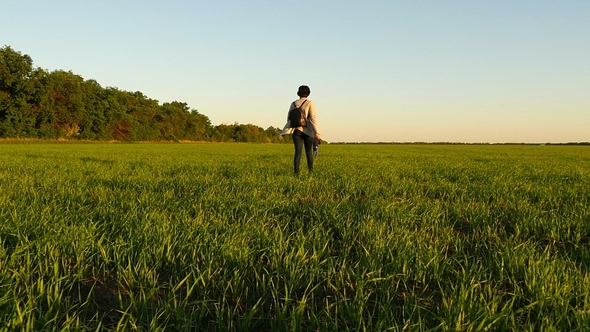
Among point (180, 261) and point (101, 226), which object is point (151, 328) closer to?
point (180, 261)

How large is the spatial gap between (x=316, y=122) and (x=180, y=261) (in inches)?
240

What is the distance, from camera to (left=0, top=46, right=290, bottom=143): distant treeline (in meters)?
51.2

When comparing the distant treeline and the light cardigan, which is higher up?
the distant treeline

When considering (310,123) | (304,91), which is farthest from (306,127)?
(304,91)

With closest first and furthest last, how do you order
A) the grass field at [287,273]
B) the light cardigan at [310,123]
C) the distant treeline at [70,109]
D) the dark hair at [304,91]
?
1. the grass field at [287,273]
2. the light cardigan at [310,123]
3. the dark hair at [304,91]
4. the distant treeline at [70,109]

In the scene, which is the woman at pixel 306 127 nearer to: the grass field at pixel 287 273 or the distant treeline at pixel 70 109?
the grass field at pixel 287 273

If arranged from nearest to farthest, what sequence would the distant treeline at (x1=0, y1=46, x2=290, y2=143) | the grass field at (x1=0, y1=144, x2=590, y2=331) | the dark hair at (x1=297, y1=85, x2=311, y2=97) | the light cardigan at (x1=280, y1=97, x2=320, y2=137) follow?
the grass field at (x1=0, y1=144, x2=590, y2=331) < the light cardigan at (x1=280, y1=97, x2=320, y2=137) < the dark hair at (x1=297, y1=85, x2=311, y2=97) < the distant treeline at (x1=0, y1=46, x2=290, y2=143)

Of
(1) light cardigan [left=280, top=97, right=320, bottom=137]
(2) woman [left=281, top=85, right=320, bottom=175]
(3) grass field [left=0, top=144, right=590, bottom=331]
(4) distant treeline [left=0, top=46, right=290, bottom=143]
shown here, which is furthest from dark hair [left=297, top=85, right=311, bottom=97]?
(4) distant treeline [left=0, top=46, right=290, bottom=143]

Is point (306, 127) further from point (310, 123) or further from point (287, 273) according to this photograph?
point (287, 273)

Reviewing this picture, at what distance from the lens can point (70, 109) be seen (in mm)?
59156

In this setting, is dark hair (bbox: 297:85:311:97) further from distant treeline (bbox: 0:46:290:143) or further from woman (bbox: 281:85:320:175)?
distant treeline (bbox: 0:46:290:143)

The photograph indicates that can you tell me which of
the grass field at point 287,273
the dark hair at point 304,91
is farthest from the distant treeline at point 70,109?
the grass field at point 287,273

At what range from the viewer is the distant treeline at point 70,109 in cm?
5119

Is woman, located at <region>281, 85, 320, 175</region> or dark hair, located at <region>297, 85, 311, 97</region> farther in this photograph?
dark hair, located at <region>297, 85, 311, 97</region>
